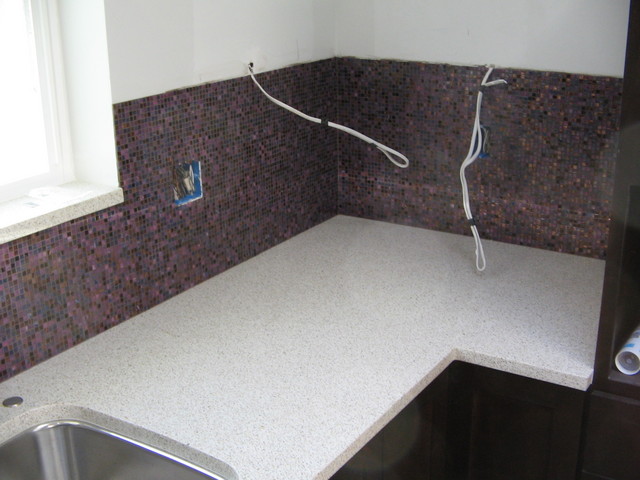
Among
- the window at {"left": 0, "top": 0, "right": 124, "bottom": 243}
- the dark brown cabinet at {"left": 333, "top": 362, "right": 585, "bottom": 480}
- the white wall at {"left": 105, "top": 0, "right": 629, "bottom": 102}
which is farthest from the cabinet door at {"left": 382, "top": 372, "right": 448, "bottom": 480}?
the white wall at {"left": 105, "top": 0, "right": 629, "bottom": 102}

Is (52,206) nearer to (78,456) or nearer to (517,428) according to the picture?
(78,456)

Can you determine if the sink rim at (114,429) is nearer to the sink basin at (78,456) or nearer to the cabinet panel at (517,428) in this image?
the sink basin at (78,456)

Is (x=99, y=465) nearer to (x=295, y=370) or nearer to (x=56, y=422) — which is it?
(x=56, y=422)

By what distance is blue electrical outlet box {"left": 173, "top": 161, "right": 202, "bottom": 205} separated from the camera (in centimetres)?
207

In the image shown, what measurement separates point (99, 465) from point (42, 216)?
0.50 meters

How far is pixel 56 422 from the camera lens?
1.66m

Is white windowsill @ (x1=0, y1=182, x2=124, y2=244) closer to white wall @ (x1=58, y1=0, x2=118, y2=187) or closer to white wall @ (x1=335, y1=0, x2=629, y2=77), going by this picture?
white wall @ (x1=58, y1=0, x2=118, y2=187)

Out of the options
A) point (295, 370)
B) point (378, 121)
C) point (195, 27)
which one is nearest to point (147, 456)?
point (295, 370)

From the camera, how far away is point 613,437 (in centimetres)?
182

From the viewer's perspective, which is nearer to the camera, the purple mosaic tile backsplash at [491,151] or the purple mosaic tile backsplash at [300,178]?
the purple mosaic tile backsplash at [300,178]

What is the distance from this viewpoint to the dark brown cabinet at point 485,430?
6.05 ft

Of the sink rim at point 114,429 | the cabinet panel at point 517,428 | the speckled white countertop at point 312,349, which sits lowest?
the cabinet panel at point 517,428

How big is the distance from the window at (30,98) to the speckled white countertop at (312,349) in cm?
39

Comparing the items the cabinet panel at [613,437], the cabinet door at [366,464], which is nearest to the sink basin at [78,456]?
the cabinet door at [366,464]
